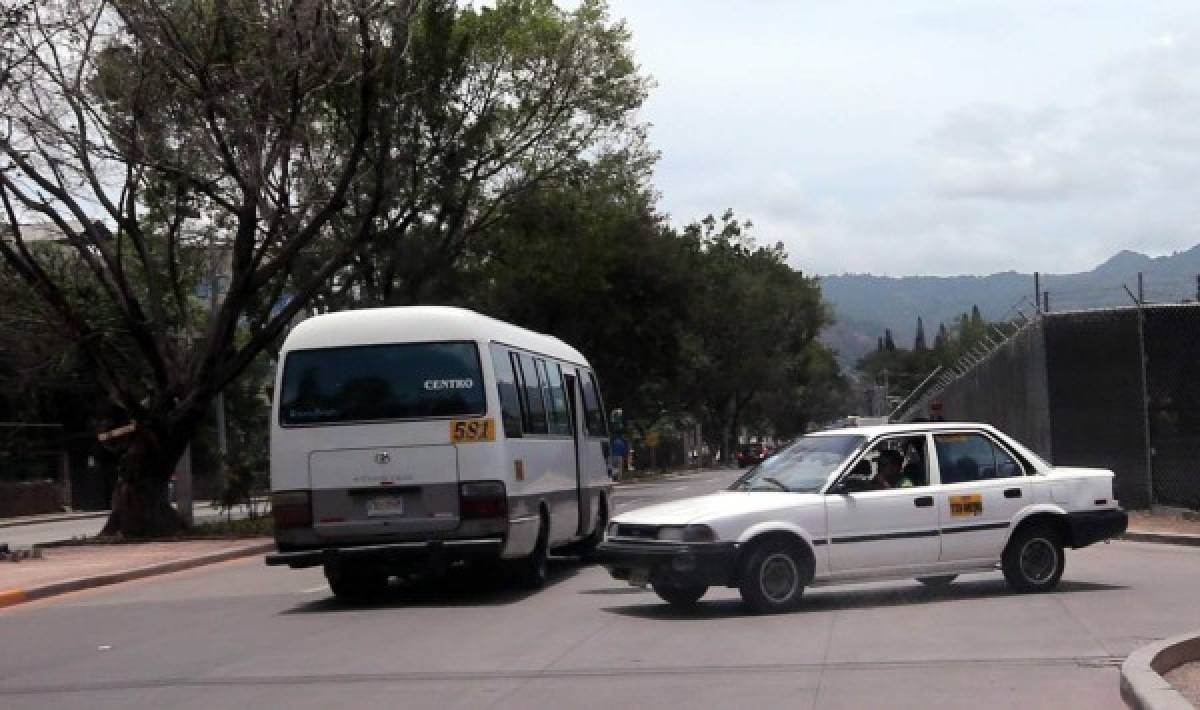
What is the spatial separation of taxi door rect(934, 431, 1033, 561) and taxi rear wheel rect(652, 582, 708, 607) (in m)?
2.34

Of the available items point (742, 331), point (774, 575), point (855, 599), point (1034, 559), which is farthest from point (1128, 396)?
point (742, 331)

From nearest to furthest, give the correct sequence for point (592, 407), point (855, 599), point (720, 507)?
point (720, 507) < point (855, 599) < point (592, 407)

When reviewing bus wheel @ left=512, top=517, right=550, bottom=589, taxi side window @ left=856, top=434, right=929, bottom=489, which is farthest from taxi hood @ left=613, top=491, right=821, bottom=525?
bus wheel @ left=512, top=517, right=550, bottom=589

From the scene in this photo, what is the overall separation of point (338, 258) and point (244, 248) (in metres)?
1.83

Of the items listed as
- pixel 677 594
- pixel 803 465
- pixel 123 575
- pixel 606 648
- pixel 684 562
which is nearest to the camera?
pixel 606 648

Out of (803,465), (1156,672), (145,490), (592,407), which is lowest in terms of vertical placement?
(1156,672)

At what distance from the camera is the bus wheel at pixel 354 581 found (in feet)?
57.3

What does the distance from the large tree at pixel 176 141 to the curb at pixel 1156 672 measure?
20.3m

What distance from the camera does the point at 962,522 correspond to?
15258 millimetres

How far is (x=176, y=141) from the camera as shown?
30.9 meters

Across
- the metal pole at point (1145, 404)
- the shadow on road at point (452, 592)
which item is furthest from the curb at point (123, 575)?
the metal pole at point (1145, 404)

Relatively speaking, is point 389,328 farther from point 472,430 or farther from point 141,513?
point 141,513

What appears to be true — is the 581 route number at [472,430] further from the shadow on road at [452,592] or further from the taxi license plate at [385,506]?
the shadow on road at [452,592]

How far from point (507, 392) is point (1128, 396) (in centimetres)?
1153
